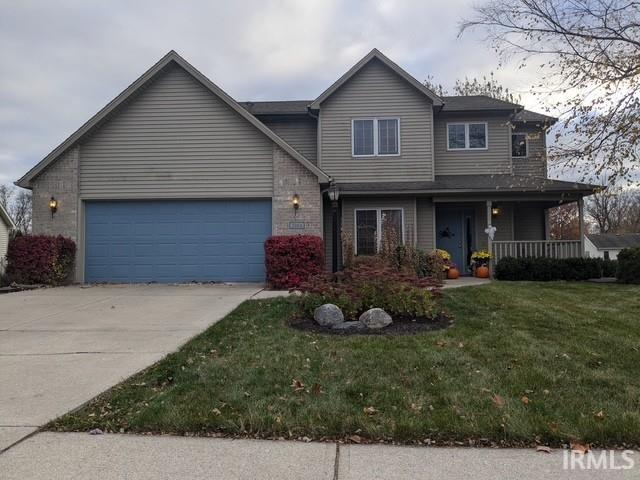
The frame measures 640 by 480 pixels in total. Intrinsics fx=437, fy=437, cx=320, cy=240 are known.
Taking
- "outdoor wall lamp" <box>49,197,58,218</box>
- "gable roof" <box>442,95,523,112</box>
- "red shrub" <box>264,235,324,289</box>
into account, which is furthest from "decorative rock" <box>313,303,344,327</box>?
"gable roof" <box>442,95,523,112</box>

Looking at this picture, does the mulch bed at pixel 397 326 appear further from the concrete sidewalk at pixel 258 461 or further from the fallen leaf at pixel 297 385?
the concrete sidewalk at pixel 258 461

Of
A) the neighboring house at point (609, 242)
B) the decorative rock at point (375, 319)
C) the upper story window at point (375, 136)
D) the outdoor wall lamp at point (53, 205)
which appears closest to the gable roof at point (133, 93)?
the outdoor wall lamp at point (53, 205)

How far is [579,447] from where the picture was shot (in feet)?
9.25

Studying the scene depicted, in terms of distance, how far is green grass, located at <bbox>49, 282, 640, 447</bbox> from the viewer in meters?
3.08

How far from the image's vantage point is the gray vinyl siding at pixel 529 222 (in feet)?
50.7

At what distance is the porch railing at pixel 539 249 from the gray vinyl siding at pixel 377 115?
3.17 meters

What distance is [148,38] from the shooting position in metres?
13.3

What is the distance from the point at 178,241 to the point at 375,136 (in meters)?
7.08

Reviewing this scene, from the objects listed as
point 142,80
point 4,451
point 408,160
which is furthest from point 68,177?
point 4,451

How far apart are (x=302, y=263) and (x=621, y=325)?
22.7 feet

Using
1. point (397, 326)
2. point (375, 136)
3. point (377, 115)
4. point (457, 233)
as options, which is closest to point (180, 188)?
point (375, 136)

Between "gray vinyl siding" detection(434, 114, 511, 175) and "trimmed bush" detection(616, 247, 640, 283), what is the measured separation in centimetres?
472

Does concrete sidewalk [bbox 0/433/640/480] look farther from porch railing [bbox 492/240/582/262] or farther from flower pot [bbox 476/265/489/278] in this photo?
porch railing [bbox 492/240/582/262]

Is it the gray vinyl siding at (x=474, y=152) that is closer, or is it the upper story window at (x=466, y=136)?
the gray vinyl siding at (x=474, y=152)
